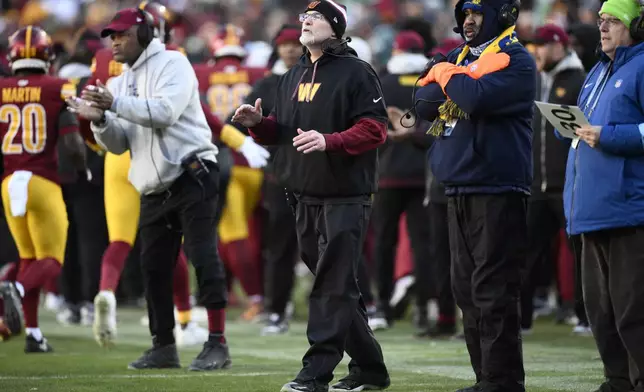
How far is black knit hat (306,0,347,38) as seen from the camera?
23.7 ft

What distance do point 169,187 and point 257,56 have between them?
7.25m

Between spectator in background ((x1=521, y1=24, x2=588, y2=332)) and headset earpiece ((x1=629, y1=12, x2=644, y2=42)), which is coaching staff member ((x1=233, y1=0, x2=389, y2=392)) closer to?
headset earpiece ((x1=629, y1=12, x2=644, y2=42))

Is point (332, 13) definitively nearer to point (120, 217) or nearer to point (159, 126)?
point (159, 126)

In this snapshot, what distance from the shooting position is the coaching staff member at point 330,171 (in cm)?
693

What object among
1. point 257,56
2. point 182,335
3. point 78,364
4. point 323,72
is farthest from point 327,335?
point 257,56

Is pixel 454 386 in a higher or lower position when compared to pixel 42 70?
lower

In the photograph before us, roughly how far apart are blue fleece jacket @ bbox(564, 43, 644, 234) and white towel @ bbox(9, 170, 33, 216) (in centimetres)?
484

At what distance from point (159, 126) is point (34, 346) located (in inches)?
104

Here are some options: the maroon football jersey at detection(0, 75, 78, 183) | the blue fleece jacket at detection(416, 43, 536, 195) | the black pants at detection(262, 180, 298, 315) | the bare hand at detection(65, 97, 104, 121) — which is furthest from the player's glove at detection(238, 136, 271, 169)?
the blue fleece jacket at detection(416, 43, 536, 195)

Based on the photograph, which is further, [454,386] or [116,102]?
[116,102]

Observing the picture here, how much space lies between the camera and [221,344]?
28.5 ft

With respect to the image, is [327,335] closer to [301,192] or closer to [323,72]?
[301,192]

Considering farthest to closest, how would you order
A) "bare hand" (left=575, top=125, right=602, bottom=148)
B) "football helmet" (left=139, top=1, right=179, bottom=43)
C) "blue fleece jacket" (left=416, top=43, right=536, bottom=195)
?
1. "football helmet" (left=139, top=1, right=179, bottom=43)
2. "blue fleece jacket" (left=416, top=43, right=536, bottom=195)
3. "bare hand" (left=575, top=125, right=602, bottom=148)

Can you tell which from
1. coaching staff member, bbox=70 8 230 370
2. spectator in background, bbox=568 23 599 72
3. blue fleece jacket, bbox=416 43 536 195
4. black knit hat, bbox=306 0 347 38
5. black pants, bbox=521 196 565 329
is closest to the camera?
blue fleece jacket, bbox=416 43 536 195
